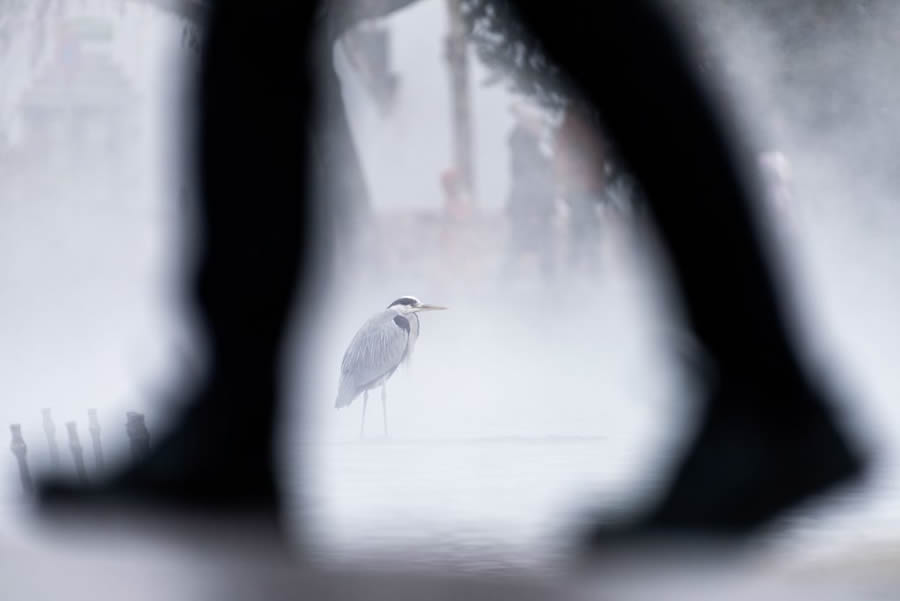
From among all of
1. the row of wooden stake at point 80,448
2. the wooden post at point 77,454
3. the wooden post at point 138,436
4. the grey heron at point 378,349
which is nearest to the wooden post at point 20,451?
the row of wooden stake at point 80,448

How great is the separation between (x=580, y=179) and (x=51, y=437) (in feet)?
6.44

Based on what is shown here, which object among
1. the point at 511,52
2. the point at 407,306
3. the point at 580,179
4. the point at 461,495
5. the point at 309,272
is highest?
the point at 511,52

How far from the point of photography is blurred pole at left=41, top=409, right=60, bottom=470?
480cm

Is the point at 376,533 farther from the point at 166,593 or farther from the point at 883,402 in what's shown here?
the point at 883,402

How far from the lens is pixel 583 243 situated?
6684 millimetres

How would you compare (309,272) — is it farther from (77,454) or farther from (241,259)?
(77,454)

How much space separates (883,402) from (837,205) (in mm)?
1457

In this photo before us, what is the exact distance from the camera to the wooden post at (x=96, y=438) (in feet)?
15.4

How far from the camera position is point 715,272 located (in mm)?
4359

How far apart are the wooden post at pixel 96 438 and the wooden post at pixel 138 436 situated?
109 millimetres

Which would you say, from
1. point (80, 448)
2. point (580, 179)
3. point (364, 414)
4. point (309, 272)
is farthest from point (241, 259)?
point (580, 179)

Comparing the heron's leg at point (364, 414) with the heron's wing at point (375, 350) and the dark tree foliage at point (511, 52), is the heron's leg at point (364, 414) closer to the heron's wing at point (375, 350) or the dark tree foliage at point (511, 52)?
the heron's wing at point (375, 350)

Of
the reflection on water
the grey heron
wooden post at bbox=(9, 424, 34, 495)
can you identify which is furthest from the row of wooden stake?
the grey heron

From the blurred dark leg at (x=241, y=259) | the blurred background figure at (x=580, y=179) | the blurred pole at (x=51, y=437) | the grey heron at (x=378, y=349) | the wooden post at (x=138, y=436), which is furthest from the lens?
the grey heron at (x=378, y=349)
